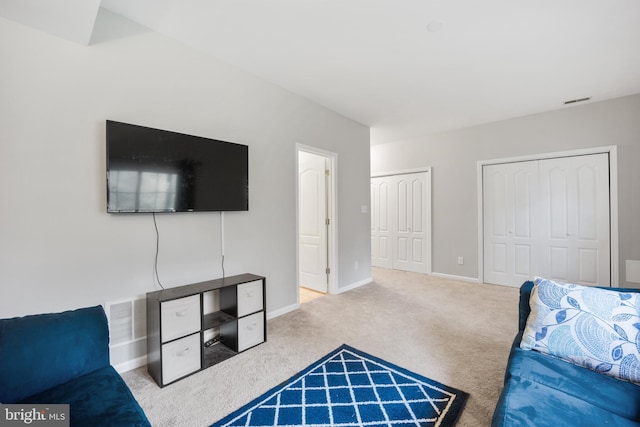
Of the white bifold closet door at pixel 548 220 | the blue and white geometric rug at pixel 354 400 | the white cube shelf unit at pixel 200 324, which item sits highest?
the white bifold closet door at pixel 548 220

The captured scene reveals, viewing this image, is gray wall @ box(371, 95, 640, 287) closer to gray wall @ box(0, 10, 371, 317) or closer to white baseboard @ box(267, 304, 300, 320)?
white baseboard @ box(267, 304, 300, 320)

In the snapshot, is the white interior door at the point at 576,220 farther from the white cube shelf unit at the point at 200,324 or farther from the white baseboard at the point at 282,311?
the white cube shelf unit at the point at 200,324

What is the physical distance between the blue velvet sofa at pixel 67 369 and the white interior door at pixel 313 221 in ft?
9.40

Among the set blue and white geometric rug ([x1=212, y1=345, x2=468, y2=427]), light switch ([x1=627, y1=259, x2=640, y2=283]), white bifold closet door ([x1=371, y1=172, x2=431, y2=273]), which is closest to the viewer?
blue and white geometric rug ([x1=212, y1=345, x2=468, y2=427])

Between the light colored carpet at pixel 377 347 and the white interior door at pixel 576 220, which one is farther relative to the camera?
the white interior door at pixel 576 220

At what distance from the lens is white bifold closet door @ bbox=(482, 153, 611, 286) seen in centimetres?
384

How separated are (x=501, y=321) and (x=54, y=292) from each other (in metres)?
3.92

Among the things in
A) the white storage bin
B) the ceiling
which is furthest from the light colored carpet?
the ceiling

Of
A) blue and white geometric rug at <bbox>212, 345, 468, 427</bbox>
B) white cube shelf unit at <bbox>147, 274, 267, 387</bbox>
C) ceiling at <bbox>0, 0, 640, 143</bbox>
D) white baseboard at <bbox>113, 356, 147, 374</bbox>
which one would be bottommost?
blue and white geometric rug at <bbox>212, 345, 468, 427</bbox>

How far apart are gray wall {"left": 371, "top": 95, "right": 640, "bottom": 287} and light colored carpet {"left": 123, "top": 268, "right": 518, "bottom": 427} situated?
42.5 inches

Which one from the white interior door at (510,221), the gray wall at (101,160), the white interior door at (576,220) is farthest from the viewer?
the white interior door at (510,221)

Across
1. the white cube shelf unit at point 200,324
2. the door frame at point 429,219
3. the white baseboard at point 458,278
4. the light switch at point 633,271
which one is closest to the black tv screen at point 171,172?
the white cube shelf unit at point 200,324

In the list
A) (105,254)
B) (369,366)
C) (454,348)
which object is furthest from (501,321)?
(105,254)

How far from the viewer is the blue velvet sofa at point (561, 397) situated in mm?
1109
